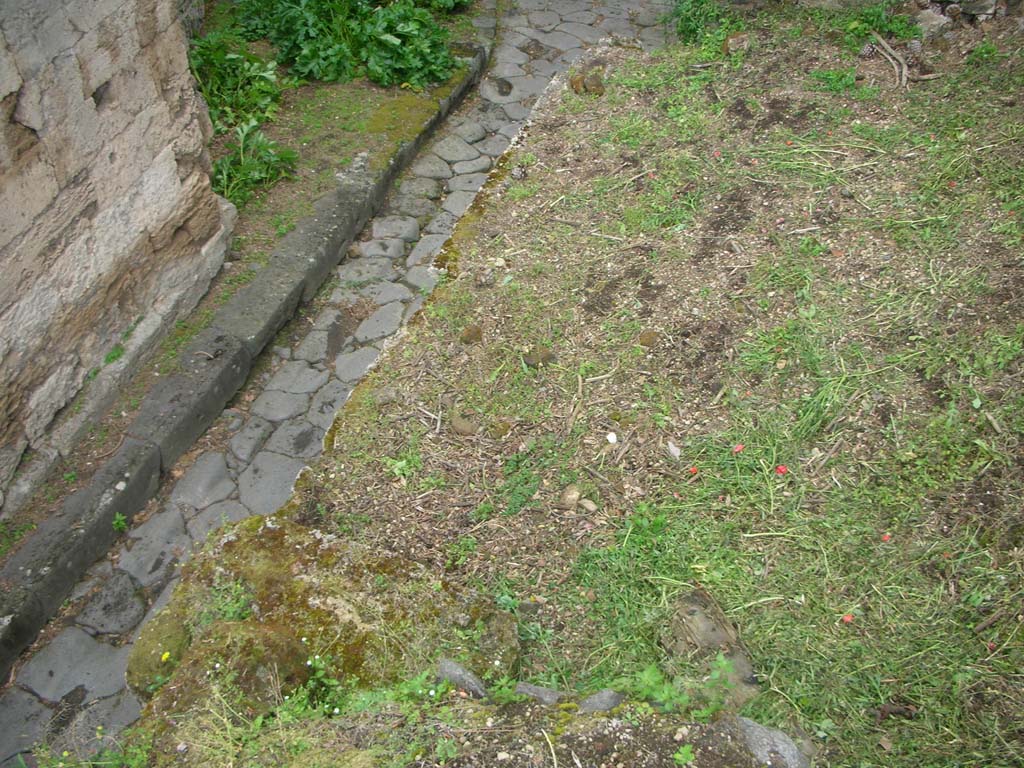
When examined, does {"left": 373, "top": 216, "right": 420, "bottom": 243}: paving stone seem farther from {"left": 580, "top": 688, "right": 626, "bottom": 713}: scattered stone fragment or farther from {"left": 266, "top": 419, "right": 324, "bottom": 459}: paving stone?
{"left": 580, "top": 688, "right": 626, "bottom": 713}: scattered stone fragment

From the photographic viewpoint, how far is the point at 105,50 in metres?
3.86

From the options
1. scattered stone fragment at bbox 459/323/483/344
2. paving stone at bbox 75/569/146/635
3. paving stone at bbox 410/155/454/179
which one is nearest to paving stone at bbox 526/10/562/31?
paving stone at bbox 410/155/454/179

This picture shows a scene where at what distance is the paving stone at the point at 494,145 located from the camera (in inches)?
247

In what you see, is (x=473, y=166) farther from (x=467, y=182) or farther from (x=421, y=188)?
(x=421, y=188)

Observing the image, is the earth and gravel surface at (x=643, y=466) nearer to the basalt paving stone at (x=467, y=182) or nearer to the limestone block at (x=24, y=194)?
the basalt paving stone at (x=467, y=182)

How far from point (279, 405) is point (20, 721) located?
1872 millimetres

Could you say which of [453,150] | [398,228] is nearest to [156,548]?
[398,228]

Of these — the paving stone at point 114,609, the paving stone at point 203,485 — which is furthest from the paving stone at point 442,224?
the paving stone at point 114,609

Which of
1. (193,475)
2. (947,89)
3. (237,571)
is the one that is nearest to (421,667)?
(237,571)

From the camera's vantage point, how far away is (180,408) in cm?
439

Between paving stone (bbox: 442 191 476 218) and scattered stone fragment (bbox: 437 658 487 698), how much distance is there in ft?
11.5

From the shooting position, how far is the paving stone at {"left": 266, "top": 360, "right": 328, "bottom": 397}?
479cm

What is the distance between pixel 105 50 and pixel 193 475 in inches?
79.7

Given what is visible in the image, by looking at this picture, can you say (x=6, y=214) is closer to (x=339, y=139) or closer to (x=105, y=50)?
(x=105, y=50)
